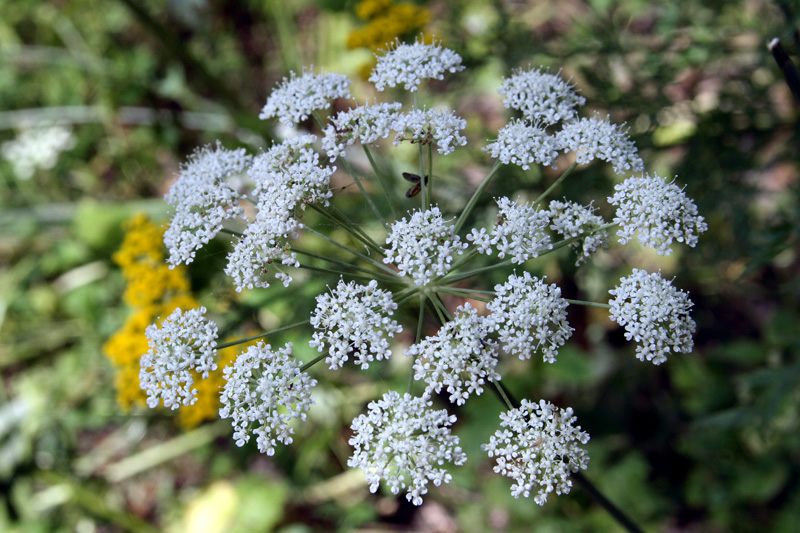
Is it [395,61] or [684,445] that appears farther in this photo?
[684,445]

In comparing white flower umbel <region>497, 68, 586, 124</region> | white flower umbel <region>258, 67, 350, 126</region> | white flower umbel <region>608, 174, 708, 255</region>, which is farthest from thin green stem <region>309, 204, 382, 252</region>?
white flower umbel <region>608, 174, 708, 255</region>

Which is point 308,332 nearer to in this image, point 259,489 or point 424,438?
point 424,438

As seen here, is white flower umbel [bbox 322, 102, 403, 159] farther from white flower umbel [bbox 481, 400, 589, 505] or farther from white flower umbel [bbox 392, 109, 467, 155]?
white flower umbel [bbox 481, 400, 589, 505]

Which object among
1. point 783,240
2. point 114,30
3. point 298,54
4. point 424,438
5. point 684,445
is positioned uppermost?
point 114,30

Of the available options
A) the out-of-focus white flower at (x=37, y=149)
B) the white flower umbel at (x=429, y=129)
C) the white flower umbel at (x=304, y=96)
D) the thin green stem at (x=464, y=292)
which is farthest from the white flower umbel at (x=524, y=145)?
the out-of-focus white flower at (x=37, y=149)

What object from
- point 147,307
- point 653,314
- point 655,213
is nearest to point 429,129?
point 655,213

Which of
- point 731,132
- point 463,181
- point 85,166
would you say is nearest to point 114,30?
point 85,166

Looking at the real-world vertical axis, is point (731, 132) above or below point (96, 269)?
above
